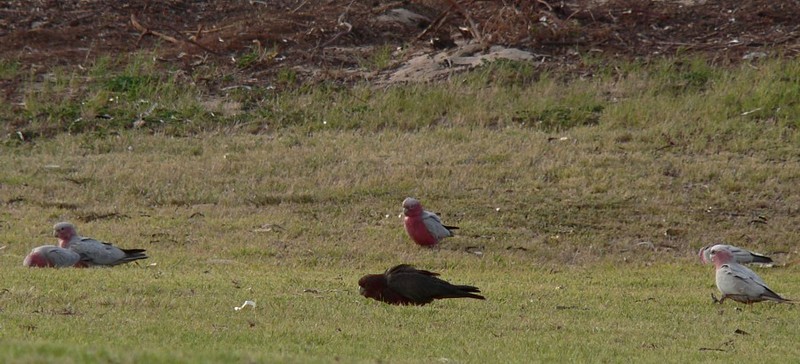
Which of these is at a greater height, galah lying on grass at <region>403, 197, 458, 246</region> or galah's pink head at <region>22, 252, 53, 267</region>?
galah's pink head at <region>22, 252, 53, 267</region>

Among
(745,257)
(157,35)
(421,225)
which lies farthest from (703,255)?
(157,35)

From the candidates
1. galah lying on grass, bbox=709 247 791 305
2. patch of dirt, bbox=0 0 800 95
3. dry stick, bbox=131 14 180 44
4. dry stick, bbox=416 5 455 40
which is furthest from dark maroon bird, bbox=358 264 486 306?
dry stick, bbox=131 14 180 44

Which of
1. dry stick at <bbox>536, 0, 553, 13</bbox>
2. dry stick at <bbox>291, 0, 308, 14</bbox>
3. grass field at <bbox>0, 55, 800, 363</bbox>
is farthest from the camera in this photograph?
dry stick at <bbox>291, 0, 308, 14</bbox>

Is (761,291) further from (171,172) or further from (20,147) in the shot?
(20,147)

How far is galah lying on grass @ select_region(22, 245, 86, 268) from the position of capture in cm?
1208

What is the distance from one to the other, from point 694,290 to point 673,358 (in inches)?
160

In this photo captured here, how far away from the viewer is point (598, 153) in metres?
17.9

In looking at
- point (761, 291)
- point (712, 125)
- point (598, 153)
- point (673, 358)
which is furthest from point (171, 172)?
point (673, 358)

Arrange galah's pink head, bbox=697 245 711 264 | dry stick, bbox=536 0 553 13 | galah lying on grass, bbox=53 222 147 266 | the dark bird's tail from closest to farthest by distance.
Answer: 1. the dark bird's tail
2. galah lying on grass, bbox=53 222 147 266
3. galah's pink head, bbox=697 245 711 264
4. dry stick, bbox=536 0 553 13

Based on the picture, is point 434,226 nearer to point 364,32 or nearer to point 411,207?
point 411,207

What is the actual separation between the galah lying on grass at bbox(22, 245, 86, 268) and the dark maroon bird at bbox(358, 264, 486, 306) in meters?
3.61

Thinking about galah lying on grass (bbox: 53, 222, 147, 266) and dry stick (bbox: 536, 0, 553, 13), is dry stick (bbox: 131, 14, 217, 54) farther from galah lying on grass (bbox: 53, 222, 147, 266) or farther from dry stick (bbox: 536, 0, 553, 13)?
galah lying on grass (bbox: 53, 222, 147, 266)

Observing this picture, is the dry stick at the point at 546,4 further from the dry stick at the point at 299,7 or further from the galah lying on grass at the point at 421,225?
the galah lying on grass at the point at 421,225

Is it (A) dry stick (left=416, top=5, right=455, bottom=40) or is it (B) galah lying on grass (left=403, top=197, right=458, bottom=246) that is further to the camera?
(A) dry stick (left=416, top=5, right=455, bottom=40)
